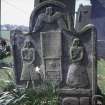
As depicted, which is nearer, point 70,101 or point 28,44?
point 70,101

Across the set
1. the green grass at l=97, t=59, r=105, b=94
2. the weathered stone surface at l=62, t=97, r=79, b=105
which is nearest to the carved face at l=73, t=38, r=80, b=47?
the weathered stone surface at l=62, t=97, r=79, b=105

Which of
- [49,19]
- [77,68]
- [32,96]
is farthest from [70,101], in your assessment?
[49,19]

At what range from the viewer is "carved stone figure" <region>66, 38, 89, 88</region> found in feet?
24.9

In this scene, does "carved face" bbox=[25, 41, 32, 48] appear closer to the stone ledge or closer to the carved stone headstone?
the carved stone headstone

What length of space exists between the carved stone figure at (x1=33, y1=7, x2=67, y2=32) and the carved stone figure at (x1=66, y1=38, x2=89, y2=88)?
424 millimetres

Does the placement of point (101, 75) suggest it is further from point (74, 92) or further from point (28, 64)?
point (28, 64)

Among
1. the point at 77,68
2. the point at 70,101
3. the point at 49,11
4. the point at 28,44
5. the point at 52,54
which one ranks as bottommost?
the point at 70,101

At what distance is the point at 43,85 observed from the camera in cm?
772

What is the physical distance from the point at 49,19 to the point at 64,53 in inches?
27.8

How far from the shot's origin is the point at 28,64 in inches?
310

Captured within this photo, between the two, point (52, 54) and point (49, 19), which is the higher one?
point (49, 19)

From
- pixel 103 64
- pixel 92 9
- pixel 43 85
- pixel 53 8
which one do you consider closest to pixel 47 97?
pixel 43 85

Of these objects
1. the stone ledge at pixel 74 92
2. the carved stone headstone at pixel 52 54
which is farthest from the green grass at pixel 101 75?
the carved stone headstone at pixel 52 54

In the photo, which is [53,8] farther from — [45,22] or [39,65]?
[39,65]
